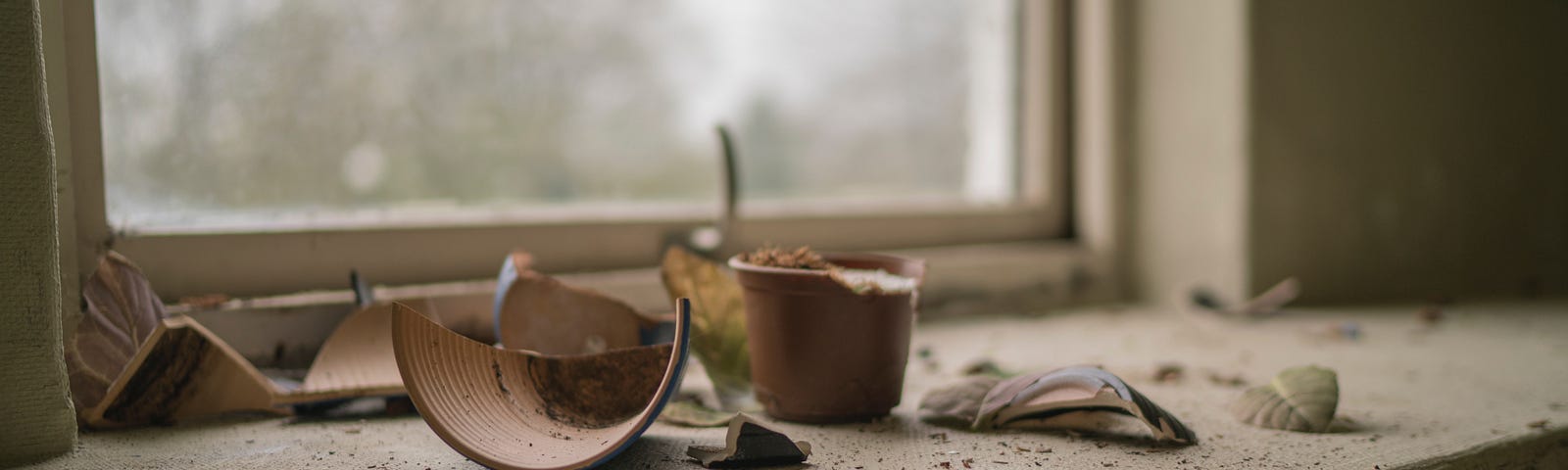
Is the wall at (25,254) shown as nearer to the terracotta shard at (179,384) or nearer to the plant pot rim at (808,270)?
the terracotta shard at (179,384)

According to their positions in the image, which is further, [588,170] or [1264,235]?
[1264,235]

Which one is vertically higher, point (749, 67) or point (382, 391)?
point (749, 67)

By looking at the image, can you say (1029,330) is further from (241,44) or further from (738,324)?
(241,44)

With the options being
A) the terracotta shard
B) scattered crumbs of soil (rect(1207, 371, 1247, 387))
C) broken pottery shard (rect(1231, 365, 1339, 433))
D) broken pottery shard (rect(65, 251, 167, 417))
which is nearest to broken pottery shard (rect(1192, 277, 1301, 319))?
scattered crumbs of soil (rect(1207, 371, 1247, 387))

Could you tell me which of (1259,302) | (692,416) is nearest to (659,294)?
(692,416)

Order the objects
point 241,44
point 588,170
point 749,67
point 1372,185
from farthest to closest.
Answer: point 1372,185, point 749,67, point 588,170, point 241,44

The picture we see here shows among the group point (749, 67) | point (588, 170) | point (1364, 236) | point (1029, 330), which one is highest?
point (749, 67)

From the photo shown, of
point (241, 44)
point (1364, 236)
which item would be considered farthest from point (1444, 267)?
point (241, 44)

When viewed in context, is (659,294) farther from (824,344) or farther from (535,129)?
(824,344)
